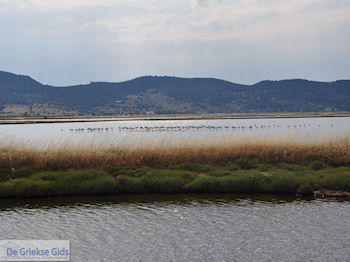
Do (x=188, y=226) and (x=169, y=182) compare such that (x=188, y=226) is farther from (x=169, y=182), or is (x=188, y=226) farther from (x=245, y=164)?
(x=245, y=164)

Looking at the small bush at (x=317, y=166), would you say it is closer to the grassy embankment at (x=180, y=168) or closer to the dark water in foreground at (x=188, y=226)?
the grassy embankment at (x=180, y=168)

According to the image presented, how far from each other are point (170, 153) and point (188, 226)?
10.1 metres

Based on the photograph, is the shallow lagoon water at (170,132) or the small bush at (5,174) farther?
the shallow lagoon water at (170,132)

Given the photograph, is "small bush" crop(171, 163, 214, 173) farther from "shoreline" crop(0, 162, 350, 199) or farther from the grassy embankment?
"shoreline" crop(0, 162, 350, 199)

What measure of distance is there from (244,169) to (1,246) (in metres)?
14.1

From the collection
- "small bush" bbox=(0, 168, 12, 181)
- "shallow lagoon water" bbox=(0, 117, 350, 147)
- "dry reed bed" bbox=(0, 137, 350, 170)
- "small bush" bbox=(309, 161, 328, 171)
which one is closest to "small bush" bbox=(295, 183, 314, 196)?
"small bush" bbox=(309, 161, 328, 171)

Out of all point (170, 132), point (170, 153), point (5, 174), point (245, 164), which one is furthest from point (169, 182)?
point (170, 132)

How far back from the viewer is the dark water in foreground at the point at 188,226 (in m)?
11.3

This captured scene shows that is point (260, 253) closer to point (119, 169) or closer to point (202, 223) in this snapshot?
point (202, 223)

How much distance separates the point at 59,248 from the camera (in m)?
12.0

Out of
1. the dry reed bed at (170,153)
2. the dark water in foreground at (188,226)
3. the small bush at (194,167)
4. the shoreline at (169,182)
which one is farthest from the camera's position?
the dry reed bed at (170,153)

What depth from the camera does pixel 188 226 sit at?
45.4 ft

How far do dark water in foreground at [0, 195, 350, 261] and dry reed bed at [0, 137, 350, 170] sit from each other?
408 centimetres

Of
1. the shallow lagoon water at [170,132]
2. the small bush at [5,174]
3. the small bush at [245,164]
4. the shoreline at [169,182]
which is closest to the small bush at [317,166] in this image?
the shoreline at [169,182]
